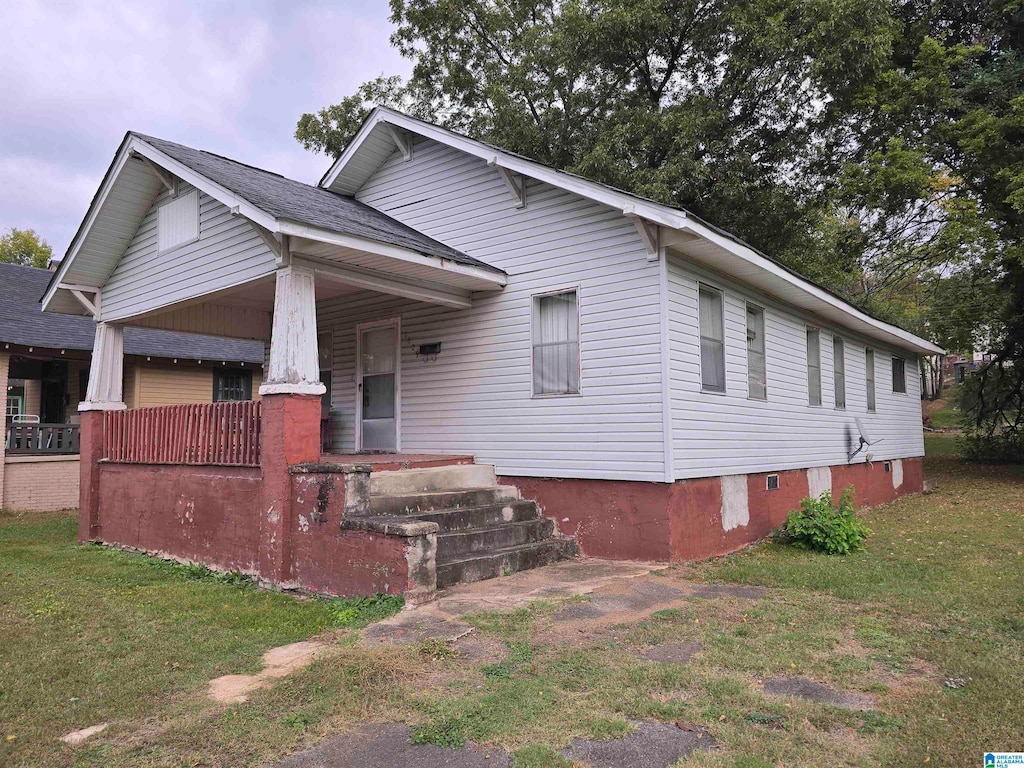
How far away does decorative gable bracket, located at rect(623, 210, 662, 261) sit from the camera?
7855mm

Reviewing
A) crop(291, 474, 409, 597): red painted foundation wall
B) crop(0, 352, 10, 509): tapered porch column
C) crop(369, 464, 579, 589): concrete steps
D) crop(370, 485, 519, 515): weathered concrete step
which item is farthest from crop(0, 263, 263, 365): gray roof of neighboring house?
crop(291, 474, 409, 597): red painted foundation wall

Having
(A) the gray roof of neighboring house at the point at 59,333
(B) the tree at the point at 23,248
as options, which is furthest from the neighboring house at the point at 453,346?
(B) the tree at the point at 23,248

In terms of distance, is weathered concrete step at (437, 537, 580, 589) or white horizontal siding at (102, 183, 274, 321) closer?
weathered concrete step at (437, 537, 580, 589)

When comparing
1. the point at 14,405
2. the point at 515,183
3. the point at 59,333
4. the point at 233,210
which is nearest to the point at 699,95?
the point at 515,183

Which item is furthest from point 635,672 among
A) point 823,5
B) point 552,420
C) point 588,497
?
point 823,5

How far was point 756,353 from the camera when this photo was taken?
1015 centimetres

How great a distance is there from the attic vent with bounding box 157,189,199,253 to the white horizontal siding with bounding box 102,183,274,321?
0.30 ft

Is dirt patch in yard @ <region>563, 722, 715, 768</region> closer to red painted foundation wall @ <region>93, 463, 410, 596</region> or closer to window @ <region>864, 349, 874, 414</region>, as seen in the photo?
red painted foundation wall @ <region>93, 463, 410, 596</region>

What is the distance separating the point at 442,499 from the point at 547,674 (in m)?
3.53

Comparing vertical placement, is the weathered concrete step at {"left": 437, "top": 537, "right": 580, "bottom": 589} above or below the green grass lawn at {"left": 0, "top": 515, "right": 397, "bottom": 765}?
above

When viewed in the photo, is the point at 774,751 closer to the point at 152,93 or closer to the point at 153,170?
the point at 153,170

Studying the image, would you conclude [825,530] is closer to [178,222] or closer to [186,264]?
[186,264]

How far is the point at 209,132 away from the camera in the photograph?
44.8 metres

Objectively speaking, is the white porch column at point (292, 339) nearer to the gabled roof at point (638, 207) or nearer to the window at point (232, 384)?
the gabled roof at point (638, 207)
